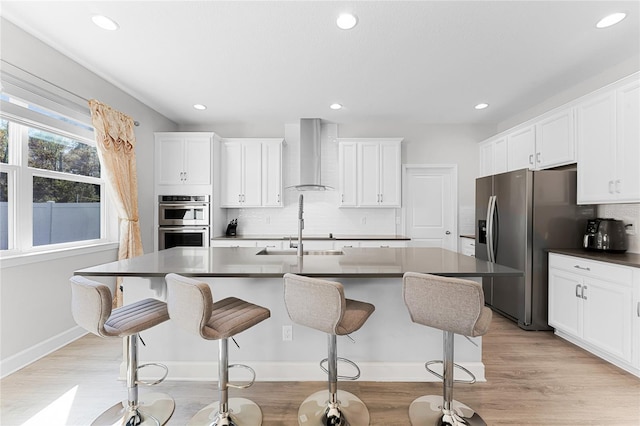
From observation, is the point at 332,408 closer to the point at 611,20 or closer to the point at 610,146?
the point at 610,146

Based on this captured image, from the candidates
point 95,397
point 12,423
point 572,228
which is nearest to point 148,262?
point 95,397

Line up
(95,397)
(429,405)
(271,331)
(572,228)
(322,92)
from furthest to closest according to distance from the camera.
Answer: (322,92), (572,228), (271,331), (95,397), (429,405)

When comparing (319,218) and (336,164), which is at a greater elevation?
(336,164)

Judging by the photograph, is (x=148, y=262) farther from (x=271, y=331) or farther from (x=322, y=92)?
(x=322, y=92)

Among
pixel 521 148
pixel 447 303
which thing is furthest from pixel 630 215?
pixel 447 303

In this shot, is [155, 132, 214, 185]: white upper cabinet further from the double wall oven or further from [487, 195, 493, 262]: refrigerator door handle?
[487, 195, 493, 262]: refrigerator door handle

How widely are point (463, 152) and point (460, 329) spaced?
4.02 m

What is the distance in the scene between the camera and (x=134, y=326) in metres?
1.56

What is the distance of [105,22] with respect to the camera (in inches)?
86.7

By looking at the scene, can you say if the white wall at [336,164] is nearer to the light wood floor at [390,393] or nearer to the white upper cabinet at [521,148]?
the white upper cabinet at [521,148]

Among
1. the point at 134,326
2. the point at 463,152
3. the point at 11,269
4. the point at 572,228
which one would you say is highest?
the point at 463,152

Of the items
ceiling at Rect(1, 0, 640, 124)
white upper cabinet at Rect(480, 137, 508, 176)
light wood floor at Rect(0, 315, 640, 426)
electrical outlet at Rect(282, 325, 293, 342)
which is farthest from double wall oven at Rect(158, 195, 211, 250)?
white upper cabinet at Rect(480, 137, 508, 176)

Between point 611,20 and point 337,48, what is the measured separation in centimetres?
205

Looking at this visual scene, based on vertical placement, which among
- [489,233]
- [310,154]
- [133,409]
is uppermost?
[310,154]
